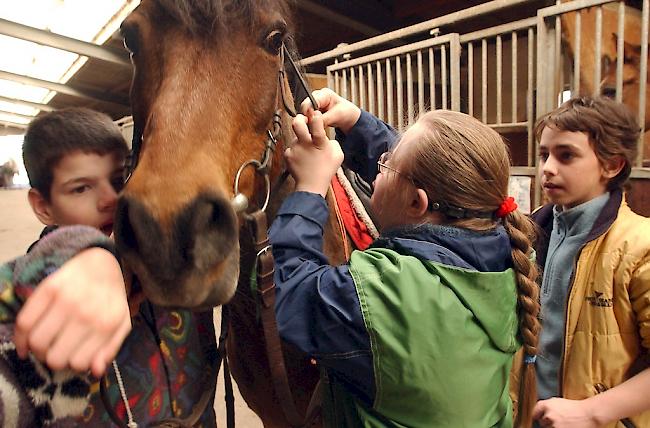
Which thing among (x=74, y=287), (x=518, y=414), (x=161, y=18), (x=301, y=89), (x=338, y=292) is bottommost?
(x=518, y=414)

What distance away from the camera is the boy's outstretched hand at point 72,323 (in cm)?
39

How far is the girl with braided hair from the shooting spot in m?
0.73

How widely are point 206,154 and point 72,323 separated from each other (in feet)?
1.43

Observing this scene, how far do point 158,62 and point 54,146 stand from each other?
0.90 feet

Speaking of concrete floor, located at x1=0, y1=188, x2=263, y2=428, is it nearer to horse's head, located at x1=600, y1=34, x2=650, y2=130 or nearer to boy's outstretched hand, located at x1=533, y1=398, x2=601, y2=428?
boy's outstretched hand, located at x1=533, y1=398, x2=601, y2=428

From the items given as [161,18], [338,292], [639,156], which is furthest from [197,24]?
[639,156]

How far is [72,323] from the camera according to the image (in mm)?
400

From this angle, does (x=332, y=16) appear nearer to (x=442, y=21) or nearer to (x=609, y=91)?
(x=442, y=21)

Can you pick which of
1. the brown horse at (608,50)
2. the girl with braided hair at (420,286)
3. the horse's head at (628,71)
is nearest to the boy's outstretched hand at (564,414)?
the girl with braided hair at (420,286)

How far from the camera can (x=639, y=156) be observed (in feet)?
5.78

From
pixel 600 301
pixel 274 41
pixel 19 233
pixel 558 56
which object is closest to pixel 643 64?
pixel 558 56

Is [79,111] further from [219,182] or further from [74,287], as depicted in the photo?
[74,287]

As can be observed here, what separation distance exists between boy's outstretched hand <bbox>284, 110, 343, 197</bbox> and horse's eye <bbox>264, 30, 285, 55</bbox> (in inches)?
7.5

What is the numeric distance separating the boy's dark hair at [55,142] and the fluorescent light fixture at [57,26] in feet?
10.1
